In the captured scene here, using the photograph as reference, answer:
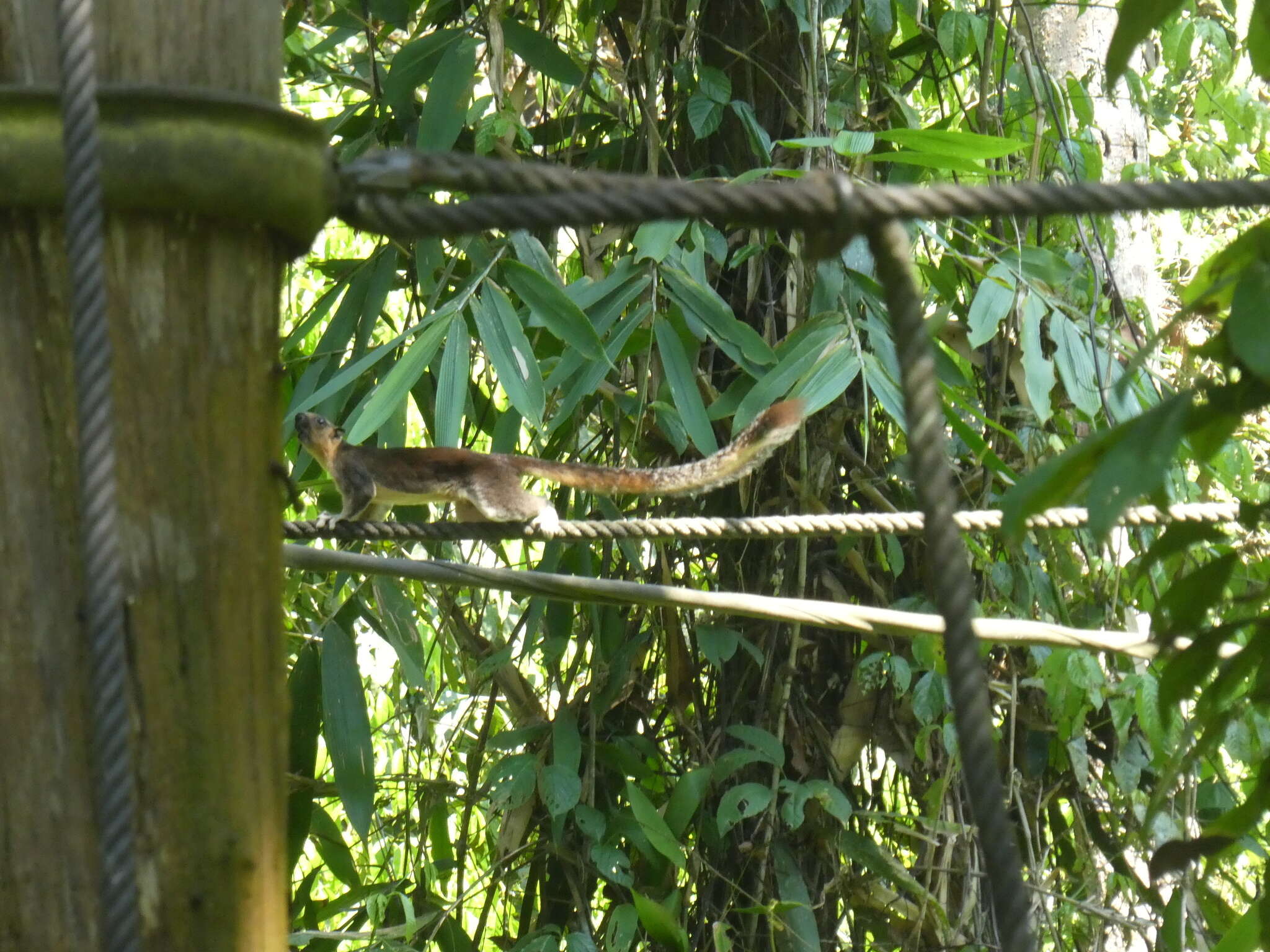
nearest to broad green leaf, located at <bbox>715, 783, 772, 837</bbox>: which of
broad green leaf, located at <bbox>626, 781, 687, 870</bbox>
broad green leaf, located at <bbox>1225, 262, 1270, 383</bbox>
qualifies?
broad green leaf, located at <bbox>626, 781, 687, 870</bbox>

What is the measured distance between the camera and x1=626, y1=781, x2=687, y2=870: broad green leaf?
3.29 meters

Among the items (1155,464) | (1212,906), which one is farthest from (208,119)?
(1212,906)

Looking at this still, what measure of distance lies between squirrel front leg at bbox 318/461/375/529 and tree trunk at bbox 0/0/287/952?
125 inches

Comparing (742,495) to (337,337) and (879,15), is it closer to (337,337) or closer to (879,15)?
(337,337)

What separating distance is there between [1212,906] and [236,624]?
2.60m

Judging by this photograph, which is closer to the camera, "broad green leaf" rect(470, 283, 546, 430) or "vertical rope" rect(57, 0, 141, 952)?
"vertical rope" rect(57, 0, 141, 952)

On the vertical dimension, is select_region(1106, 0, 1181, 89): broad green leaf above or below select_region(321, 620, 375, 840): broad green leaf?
above

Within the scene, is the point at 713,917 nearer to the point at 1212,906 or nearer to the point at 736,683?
the point at 736,683

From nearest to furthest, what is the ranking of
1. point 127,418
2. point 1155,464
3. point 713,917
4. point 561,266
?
point 1155,464 → point 127,418 → point 713,917 → point 561,266

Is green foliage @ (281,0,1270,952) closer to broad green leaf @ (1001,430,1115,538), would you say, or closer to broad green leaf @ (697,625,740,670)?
→ broad green leaf @ (697,625,740,670)

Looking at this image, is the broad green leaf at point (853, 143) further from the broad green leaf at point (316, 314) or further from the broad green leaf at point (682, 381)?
the broad green leaf at point (316, 314)

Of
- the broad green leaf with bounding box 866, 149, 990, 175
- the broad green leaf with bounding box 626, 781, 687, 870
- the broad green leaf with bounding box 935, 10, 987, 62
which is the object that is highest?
the broad green leaf with bounding box 935, 10, 987, 62

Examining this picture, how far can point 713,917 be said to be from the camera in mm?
3691

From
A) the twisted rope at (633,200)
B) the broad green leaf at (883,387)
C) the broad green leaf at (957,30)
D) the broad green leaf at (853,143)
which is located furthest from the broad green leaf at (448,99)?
the twisted rope at (633,200)
